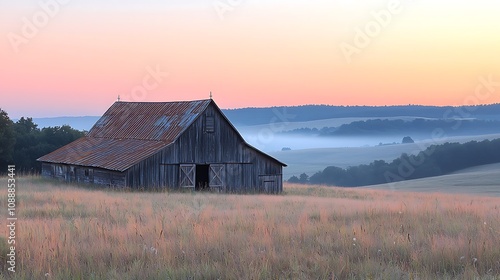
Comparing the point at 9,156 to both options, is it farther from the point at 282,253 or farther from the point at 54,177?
the point at 282,253

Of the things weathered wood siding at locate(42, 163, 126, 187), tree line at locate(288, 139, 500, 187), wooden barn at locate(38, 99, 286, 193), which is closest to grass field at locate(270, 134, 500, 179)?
tree line at locate(288, 139, 500, 187)

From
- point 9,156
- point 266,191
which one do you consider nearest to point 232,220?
point 266,191

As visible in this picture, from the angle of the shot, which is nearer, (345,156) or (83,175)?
(83,175)

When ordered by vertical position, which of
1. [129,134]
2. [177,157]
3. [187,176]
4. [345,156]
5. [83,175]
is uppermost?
[345,156]

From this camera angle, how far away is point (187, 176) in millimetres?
37625

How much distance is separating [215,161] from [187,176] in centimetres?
236

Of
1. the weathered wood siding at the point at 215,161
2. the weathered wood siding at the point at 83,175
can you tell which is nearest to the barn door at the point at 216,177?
the weathered wood siding at the point at 215,161

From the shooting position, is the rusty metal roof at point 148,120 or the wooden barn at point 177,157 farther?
the rusty metal roof at point 148,120

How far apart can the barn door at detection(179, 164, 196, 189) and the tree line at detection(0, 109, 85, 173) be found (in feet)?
65.8

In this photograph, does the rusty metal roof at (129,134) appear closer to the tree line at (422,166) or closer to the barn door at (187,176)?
the barn door at (187,176)

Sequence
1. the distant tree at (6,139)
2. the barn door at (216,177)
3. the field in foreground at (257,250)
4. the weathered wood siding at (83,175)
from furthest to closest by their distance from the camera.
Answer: the distant tree at (6,139) → the barn door at (216,177) → the weathered wood siding at (83,175) → the field in foreground at (257,250)

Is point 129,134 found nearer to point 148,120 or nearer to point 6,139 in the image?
point 148,120

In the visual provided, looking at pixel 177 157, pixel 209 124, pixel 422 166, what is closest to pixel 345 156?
pixel 422 166

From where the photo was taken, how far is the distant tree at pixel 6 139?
1980 inches
